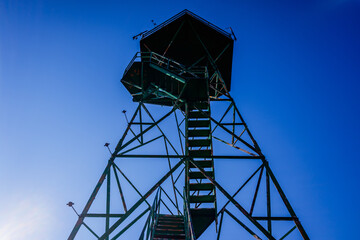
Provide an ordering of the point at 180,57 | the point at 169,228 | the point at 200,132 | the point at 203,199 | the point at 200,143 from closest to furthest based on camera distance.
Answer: the point at 169,228 → the point at 203,199 → the point at 200,143 → the point at 200,132 → the point at 180,57

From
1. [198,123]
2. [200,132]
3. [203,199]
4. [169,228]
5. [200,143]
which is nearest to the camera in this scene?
[169,228]

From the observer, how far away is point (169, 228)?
6387 millimetres

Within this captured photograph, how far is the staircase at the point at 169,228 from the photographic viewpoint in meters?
5.70

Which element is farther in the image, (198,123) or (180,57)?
(180,57)

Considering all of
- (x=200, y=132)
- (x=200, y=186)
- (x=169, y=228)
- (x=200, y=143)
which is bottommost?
(x=169, y=228)

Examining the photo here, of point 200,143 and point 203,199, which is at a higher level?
point 200,143

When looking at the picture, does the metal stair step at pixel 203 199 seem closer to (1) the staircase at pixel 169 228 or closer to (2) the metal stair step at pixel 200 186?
(2) the metal stair step at pixel 200 186

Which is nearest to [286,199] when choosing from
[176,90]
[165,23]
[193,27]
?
[176,90]

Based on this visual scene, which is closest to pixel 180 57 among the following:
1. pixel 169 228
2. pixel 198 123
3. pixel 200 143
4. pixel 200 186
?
pixel 198 123

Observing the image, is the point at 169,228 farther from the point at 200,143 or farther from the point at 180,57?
the point at 180,57

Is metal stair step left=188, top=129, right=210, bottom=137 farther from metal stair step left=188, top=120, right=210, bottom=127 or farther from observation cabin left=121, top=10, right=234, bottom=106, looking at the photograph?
observation cabin left=121, top=10, right=234, bottom=106

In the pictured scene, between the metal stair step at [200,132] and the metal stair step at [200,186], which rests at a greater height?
the metal stair step at [200,132]

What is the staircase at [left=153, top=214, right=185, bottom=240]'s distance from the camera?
5.70 m

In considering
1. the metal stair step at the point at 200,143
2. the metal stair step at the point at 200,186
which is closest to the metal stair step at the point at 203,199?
the metal stair step at the point at 200,186
